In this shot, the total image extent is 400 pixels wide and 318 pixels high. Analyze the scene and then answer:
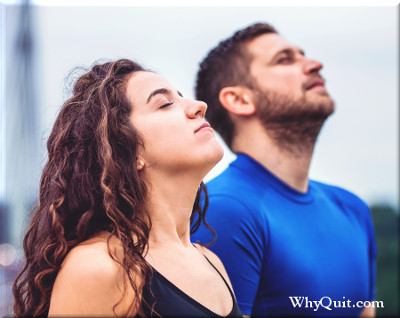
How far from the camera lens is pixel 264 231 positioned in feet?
7.51

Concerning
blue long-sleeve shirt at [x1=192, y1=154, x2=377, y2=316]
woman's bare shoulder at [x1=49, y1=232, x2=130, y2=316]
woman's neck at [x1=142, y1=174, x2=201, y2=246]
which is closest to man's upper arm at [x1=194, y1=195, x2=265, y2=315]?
blue long-sleeve shirt at [x1=192, y1=154, x2=377, y2=316]

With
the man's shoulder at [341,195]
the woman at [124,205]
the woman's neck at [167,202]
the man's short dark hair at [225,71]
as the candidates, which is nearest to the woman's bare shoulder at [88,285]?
the woman at [124,205]

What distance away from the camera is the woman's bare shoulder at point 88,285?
1.28 metres

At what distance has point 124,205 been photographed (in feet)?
5.14

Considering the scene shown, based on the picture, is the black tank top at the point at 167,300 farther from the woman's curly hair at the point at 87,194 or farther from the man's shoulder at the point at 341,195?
the man's shoulder at the point at 341,195

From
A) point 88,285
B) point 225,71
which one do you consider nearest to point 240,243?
point 88,285

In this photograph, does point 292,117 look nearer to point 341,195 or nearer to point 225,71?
point 225,71

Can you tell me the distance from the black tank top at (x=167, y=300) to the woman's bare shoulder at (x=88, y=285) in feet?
0.30

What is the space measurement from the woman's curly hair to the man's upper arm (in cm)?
69

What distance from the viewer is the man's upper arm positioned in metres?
2.16

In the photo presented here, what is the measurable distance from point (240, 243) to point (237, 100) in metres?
0.96

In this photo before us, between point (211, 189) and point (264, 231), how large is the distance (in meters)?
0.38

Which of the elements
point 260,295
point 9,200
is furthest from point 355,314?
point 9,200

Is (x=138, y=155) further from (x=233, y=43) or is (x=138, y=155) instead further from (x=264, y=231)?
(x=233, y=43)
